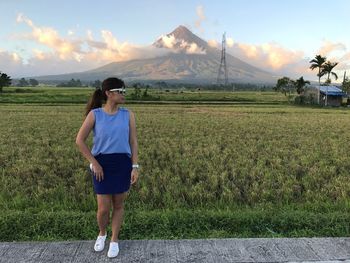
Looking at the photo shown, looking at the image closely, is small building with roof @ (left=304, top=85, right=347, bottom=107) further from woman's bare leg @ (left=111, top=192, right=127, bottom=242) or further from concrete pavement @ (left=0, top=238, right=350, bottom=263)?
woman's bare leg @ (left=111, top=192, right=127, bottom=242)

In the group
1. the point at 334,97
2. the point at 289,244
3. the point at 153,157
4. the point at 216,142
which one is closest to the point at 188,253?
the point at 289,244

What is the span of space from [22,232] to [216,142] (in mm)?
9286

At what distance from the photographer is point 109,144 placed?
3.39m

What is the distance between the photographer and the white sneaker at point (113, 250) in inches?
132

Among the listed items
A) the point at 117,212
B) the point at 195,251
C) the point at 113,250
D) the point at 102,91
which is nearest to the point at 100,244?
the point at 113,250

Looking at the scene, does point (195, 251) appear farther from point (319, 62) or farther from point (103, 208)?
point (319, 62)

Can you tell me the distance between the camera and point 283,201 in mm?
5641

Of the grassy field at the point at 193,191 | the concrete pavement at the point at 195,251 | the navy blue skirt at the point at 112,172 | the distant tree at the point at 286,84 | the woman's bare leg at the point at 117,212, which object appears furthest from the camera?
the distant tree at the point at 286,84

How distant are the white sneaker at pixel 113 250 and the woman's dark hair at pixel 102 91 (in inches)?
44.2

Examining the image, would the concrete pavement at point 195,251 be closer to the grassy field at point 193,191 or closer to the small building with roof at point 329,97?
the grassy field at point 193,191

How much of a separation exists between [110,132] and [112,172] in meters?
0.33

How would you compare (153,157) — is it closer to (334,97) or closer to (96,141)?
(96,141)

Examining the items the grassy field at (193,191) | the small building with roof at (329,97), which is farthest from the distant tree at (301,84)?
the grassy field at (193,191)

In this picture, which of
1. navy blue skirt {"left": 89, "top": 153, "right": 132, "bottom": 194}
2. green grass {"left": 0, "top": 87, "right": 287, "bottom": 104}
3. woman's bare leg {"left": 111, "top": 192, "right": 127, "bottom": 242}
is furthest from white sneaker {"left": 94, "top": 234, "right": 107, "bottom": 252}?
green grass {"left": 0, "top": 87, "right": 287, "bottom": 104}
